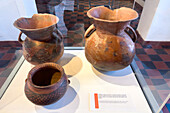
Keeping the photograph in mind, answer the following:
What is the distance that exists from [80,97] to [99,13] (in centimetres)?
51

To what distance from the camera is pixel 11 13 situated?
951mm

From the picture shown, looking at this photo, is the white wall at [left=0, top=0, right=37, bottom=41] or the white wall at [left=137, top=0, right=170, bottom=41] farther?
the white wall at [left=137, top=0, right=170, bottom=41]

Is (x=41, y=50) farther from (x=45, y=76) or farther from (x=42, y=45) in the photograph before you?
(x=45, y=76)

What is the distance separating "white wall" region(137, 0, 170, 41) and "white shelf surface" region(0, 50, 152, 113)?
2.54 feet

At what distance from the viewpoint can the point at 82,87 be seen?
74cm

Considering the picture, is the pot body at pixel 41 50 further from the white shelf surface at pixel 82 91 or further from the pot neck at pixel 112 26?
the pot neck at pixel 112 26

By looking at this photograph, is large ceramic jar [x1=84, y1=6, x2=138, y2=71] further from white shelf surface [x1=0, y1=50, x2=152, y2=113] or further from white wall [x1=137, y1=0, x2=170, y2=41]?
white wall [x1=137, y1=0, x2=170, y2=41]

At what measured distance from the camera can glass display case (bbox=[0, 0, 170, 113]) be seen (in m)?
1.08

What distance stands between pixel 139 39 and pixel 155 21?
0.86 feet

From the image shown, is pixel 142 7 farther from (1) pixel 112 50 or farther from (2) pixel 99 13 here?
(1) pixel 112 50

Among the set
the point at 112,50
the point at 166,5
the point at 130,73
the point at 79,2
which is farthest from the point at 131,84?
the point at 166,5

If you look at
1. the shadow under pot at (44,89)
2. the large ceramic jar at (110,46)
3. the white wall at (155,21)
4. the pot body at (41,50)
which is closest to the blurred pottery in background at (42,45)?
the pot body at (41,50)

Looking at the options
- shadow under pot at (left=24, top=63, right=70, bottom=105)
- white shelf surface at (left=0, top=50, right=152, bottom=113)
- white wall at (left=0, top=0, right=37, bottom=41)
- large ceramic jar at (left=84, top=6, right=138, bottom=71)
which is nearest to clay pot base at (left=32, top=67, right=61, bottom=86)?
shadow under pot at (left=24, top=63, right=70, bottom=105)

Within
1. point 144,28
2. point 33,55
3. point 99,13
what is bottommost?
point 144,28
